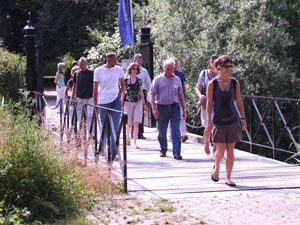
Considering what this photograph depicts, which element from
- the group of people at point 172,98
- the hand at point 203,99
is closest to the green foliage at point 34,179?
the group of people at point 172,98

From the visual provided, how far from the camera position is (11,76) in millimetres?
16734

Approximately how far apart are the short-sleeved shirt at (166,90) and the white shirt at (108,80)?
75 cm

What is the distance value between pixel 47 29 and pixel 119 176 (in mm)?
33452

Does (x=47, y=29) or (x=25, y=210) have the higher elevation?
(x=47, y=29)

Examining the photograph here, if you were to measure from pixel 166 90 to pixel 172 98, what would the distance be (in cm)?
18

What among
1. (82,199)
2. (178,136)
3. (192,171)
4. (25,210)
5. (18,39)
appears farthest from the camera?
(18,39)

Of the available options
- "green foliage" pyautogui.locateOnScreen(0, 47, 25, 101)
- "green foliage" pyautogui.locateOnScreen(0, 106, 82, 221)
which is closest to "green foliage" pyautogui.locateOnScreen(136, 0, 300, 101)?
"green foliage" pyautogui.locateOnScreen(0, 47, 25, 101)

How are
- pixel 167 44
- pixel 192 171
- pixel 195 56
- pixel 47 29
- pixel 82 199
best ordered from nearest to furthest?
pixel 82 199 < pixel 192 171 < pixel 195 56 < pixel 167 44 < pixel 47 29

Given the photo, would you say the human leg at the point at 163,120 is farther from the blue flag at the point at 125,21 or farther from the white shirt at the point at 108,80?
the blue flag at the point at 125,21

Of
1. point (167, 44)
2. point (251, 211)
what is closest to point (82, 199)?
point (251, 211)

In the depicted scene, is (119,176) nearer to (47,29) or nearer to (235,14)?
(235,14)

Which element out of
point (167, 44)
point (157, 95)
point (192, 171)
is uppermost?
point (167, 44)

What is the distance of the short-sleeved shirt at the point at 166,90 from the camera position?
1016 centimetres

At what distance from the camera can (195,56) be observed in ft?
63.2
